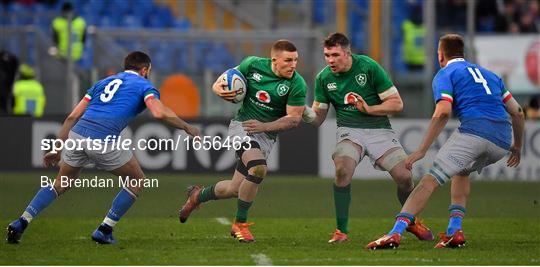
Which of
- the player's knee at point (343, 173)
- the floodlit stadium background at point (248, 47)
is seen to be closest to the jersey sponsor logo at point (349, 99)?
the player's knee at point (343, 173)

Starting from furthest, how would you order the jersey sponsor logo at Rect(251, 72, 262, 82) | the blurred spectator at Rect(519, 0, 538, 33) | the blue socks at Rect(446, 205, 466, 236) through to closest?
the blurred spectator at Rect(519, 0, 538, 33) → the jersey sponsor logo at Rect(251, 72, 262, 82) → the blue socks at Rect(446, 205, 466, 236)

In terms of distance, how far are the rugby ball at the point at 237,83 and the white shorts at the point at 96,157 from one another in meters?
1.19

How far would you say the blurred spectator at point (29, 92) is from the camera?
23.3 metres

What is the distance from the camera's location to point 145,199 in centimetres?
1744

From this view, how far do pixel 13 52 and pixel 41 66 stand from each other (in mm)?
589

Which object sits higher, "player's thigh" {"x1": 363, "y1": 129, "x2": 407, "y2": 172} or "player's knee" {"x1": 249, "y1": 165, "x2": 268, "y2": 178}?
"player's thigh" {"x1": 363, "y1": 129, "x2": 407, "y2": 172}

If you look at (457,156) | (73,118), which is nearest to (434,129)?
(457,156)

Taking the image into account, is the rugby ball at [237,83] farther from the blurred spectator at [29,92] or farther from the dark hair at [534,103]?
the dark hair at [534,103]

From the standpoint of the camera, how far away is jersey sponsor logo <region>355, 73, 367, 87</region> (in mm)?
12469

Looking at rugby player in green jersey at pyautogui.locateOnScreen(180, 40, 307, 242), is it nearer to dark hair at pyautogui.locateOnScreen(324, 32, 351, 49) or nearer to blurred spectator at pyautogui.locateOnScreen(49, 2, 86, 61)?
dark hair at pyautogui.locateOnScreen(324, 32, 351, 49)

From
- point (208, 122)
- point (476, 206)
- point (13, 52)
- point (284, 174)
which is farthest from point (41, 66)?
point (476, 206)

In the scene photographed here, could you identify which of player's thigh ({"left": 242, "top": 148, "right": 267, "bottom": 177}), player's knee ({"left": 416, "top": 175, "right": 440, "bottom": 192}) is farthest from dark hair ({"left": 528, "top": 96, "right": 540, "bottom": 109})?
player's knee ({"left": 416, "top": 175, "right": 440, "bottom": 192})

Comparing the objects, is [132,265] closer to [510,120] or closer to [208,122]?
[510,120]

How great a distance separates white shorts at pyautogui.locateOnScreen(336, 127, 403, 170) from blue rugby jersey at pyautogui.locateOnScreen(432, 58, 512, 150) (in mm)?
992
